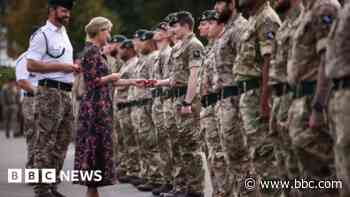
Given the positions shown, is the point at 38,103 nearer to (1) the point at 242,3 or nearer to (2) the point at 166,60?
(2) the point at 166,60

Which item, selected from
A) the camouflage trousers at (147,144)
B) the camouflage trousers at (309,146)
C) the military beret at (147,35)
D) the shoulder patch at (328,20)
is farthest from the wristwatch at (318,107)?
the military beret at (147,35)

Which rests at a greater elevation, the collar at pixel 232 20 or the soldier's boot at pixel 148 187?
the collar at pixel 232 20

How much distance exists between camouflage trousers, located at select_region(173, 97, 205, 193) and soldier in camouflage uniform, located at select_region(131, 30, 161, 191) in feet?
4.95

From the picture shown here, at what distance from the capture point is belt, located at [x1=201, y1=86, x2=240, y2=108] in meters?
9.50

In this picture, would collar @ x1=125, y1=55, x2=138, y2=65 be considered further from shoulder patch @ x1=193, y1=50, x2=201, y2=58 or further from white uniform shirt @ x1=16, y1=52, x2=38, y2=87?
shoulder patch @ x1=193, y1=50, x2=201, y2=58

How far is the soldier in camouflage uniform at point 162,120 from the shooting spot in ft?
44.3

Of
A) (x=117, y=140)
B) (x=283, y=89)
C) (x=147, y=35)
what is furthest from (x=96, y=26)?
(x=117, y=140)

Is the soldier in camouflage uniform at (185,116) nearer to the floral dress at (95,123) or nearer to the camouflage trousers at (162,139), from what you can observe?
the camouflage trousers at (162,139)

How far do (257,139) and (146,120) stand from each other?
239 inches

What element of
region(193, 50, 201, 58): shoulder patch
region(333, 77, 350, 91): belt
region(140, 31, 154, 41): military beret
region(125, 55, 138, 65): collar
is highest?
region(140, 31, 154, 41): military beret

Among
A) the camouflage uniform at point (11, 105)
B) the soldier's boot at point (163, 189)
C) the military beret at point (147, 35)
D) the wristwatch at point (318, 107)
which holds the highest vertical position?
the camouflage uniform at point (11, 105)

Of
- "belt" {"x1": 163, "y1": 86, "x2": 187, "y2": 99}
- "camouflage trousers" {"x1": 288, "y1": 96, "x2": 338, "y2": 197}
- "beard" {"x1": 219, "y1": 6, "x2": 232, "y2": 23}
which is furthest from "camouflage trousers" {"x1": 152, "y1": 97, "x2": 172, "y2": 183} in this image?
"camouflage trousers" {"x1": 288, "y1": 96, "x2": 338, "y2": 197}

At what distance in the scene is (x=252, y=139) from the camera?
8.90 metres

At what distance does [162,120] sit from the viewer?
13617mm
